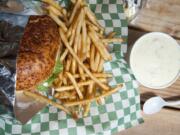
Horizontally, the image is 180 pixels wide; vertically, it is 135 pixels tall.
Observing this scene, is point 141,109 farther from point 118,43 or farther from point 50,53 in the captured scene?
point 50,53

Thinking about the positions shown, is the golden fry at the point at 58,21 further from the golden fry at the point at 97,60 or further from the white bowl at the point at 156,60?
the white bowl at the point at 156,60

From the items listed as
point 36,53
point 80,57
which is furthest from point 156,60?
point 36,53

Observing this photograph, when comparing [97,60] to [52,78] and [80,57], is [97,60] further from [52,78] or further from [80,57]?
[52,78]

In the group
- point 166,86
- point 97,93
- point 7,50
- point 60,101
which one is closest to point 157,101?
point 166,86

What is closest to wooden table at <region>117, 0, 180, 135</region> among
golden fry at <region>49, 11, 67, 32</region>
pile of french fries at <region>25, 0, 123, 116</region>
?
pile of french fries at <region>25, 0, 123, 116</region>

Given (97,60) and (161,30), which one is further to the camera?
(161,30)
